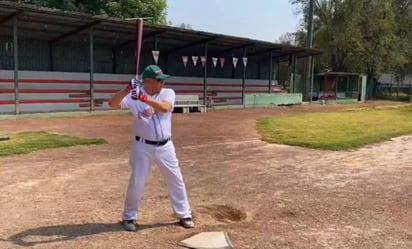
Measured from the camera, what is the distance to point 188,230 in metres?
5.18

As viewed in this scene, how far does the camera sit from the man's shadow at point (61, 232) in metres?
4.73

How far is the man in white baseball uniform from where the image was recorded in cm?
501

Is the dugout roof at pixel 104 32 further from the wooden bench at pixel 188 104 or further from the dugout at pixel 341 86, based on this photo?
the dugout at pixel 341 86

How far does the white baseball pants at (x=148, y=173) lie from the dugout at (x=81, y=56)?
494 inches

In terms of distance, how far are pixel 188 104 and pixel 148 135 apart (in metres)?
18.5

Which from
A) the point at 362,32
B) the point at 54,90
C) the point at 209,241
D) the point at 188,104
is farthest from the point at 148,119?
the point at 362,32

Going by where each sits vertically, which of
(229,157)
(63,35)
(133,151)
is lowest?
(229,157)

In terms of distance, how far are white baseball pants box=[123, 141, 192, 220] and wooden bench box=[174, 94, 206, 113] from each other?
1756 cm

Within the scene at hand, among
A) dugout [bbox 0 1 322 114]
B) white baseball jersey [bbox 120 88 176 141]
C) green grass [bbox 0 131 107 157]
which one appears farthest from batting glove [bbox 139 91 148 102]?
dugout [bbox 0 1 322 114]

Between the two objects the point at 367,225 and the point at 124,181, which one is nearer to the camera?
the point at 367,225

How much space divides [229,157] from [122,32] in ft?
45.0

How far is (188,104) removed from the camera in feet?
77.4

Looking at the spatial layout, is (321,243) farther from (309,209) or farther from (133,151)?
(133,151)

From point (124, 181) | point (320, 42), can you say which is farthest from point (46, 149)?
point (320, 42)
